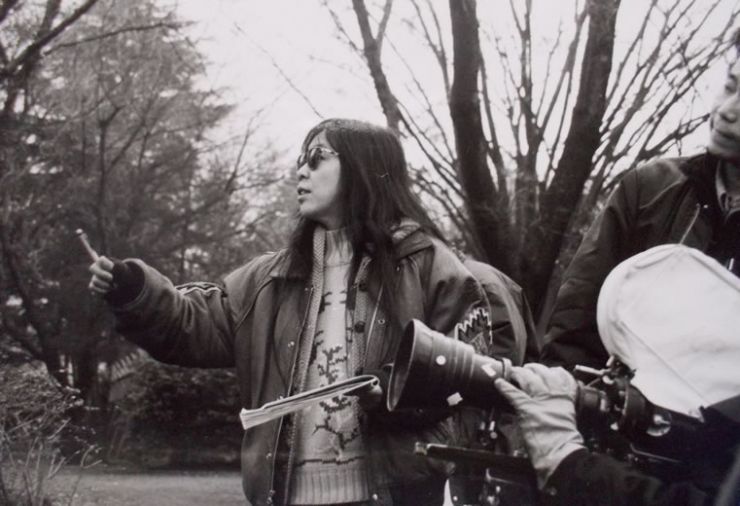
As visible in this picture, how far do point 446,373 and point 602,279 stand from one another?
2.39 feet

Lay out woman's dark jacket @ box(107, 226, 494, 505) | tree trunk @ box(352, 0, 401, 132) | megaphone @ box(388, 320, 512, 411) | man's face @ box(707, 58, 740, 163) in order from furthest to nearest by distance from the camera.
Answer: tree trunk @ box(352, 0, 401, 132) < woman's dark jacket @ box(107, 226, 494, 505) < man's face @ box(707, 58, 740, 163) < megaphone @ box(388, 320, 512, 411)

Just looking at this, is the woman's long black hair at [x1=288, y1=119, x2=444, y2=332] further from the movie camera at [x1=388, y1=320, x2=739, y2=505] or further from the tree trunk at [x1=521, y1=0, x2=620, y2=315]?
the tree trunk at [x1=521, y1=0, x2=620, y2=315]

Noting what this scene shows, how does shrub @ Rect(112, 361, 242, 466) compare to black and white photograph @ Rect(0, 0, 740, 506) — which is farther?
shrub @ Rect(112, 361, 242, 466)

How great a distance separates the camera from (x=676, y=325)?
1.74m

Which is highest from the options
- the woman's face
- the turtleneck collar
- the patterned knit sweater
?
the woman's face

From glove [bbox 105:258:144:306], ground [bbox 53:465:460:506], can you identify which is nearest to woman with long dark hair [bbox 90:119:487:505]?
glove [bbox 105:258:144:306]

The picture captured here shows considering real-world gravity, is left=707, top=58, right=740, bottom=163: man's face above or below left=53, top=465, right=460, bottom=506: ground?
above

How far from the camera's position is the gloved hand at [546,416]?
1.61 m

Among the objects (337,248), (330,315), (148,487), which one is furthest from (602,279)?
(148,487)

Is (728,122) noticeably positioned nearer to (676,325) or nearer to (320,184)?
(676,325)

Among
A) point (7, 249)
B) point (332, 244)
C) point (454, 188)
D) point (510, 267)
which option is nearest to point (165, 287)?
point (332, 244)

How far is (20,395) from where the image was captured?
6.35m

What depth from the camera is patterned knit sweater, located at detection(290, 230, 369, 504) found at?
2.85 meters

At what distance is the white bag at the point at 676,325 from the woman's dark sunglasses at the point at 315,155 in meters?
1.56
